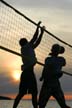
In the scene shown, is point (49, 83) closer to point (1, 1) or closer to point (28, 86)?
point (28, 86)

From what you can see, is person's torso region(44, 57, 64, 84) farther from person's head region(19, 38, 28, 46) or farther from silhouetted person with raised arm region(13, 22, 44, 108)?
person's head region(19, 38, 28, 46)

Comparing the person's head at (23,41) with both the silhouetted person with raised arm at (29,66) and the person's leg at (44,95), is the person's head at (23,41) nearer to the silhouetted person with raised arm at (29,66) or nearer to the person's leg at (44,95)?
the silhouetted person with raised arm at (29,66)

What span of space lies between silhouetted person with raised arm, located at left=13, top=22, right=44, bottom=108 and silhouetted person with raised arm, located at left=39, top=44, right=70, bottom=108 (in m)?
0.25

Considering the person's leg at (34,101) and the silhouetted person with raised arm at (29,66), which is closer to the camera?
the silhouetted person with raised arm at (29,66)

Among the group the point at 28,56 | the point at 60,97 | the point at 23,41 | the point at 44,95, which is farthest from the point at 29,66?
the point at 60,97

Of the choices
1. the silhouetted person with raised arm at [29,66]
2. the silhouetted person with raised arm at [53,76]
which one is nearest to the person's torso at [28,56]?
the silhouetted person with raised arm at [29,66]

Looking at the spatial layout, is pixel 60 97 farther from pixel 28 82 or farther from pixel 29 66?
pixel 29 66

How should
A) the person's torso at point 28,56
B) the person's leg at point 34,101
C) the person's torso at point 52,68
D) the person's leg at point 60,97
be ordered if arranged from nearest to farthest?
the person's torso at point 28,56 < the person's torso at point 52,68 < the person's leg at point 34,101 < the person's leg at point 60,97

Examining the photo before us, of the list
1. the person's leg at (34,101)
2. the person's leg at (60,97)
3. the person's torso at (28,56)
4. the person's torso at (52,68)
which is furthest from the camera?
the person's leg at (60,97)

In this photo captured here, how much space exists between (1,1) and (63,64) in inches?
93.4

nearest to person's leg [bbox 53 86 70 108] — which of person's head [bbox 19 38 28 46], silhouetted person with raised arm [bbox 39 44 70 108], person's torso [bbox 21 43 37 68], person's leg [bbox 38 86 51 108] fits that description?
silhouetted person with raised arm [bbox 39 44 70 108]

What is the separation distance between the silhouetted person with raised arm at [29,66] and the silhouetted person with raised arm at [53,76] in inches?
9.7

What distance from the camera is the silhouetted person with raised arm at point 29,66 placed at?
11.8 meters

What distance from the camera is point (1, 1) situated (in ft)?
36.2
